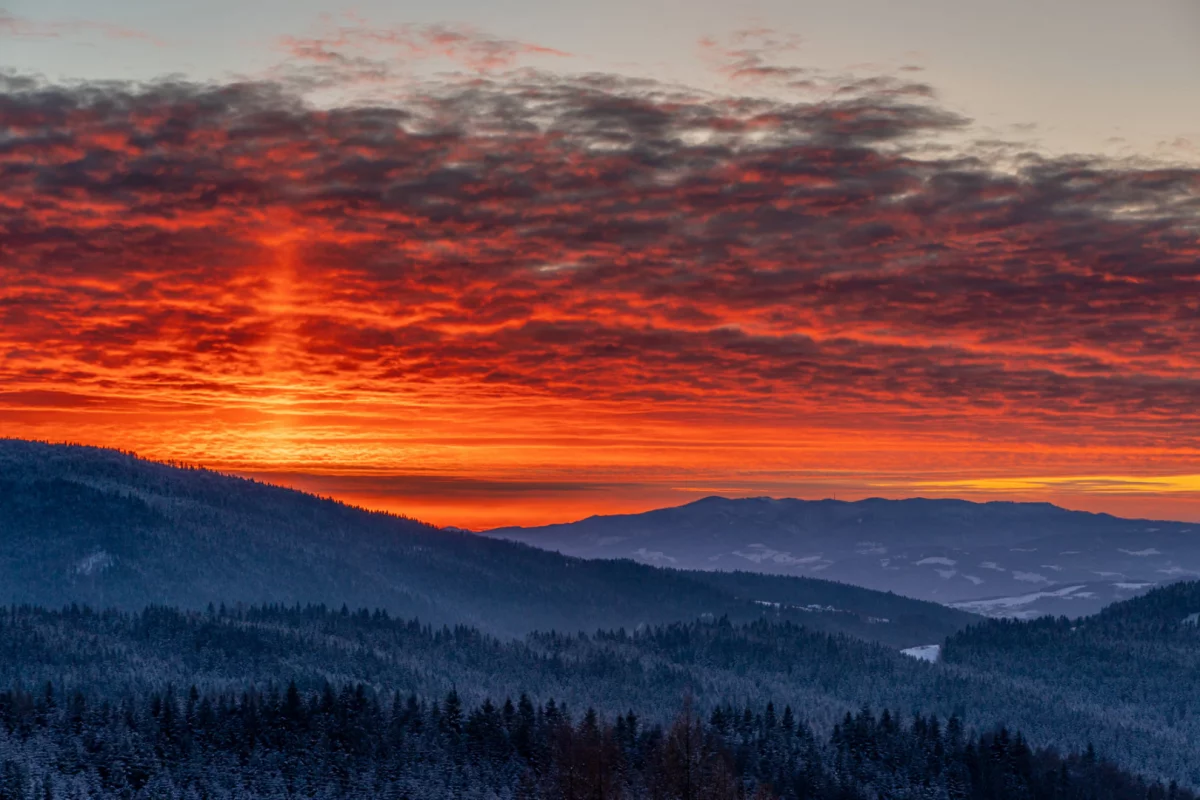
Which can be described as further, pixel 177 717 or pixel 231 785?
pixel 177 717

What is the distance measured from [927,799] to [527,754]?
184ft

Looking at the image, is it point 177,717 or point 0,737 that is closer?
point 0,737

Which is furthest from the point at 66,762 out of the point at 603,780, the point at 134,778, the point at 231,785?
the point at 603,780

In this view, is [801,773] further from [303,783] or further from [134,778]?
[134,778]

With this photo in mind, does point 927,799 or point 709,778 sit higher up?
point 709,778

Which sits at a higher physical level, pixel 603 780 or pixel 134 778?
pixel 603 780

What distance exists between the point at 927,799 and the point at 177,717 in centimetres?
10180

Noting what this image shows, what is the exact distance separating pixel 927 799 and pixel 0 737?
120986mm

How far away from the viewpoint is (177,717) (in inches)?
7411

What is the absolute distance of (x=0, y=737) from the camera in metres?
174

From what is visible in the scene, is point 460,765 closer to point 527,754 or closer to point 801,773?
point 527,754

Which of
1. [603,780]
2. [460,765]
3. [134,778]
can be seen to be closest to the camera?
[603,780]

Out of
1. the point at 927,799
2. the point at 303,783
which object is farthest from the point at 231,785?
the point at 927,799

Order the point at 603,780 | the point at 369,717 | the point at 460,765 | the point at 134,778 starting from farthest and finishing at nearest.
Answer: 1. the point at 369,717
2. the point at 460,765
3. the point at 134,778
4. the point at 603,780
